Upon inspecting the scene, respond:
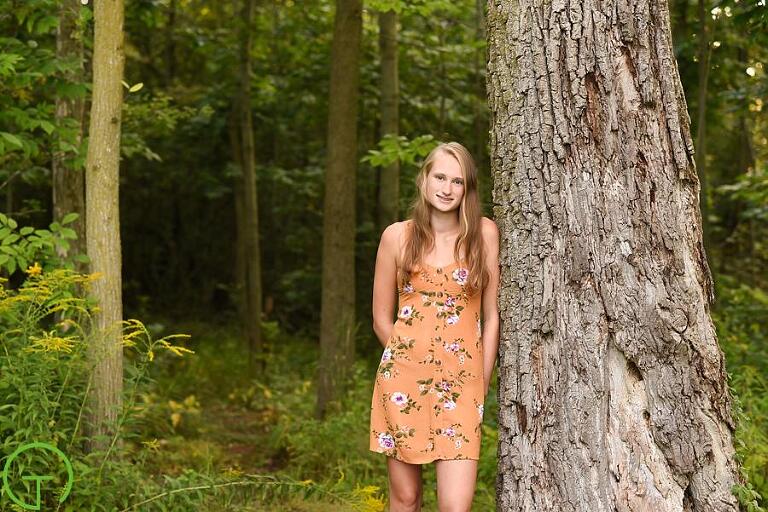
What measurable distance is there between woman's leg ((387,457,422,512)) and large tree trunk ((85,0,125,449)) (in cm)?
173

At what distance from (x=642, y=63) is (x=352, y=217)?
5.59 metres

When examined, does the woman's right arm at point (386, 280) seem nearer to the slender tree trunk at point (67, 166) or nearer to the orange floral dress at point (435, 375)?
the orange floral dress at point (435, 375)

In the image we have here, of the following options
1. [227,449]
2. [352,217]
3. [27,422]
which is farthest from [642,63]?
[227,449]

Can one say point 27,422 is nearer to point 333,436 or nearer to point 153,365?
point 333,436

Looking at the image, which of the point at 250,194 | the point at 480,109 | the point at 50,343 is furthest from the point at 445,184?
the point at 250,194

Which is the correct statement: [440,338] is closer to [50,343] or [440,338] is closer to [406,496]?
[406,496]

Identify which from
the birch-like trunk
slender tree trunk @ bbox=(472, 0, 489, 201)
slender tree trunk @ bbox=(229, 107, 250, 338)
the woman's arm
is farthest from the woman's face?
slender tree trunk @ bbox=(229, 107, 250, 338)

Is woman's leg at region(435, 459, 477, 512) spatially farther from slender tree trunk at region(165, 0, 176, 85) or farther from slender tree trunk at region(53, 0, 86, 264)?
slender tree trunk at region(165, 0, 176, 85)

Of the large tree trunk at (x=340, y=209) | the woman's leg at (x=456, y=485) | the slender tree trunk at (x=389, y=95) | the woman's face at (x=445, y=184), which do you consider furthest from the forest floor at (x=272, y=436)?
the slender tree trunk at (x=389, y=95)

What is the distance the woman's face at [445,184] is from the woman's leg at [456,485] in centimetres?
114

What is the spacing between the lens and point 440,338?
398 cm

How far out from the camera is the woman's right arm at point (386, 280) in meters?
4.14

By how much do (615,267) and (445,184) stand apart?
910 mm

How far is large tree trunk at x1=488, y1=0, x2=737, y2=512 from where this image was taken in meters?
3.49
